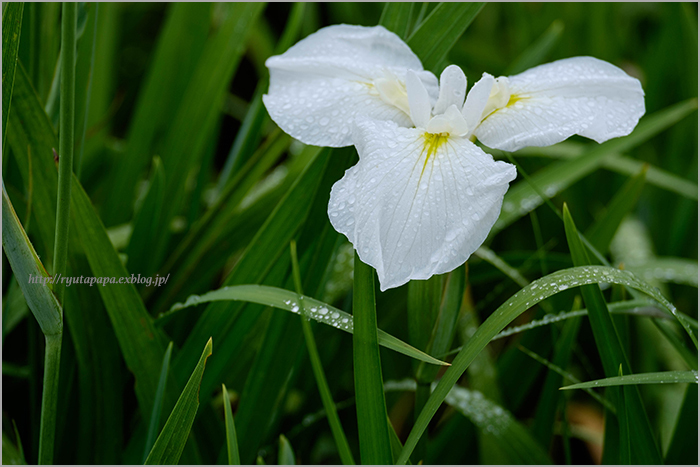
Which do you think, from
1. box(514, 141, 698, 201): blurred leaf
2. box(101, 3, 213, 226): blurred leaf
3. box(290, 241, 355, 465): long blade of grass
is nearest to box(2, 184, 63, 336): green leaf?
box(290, 241, 355, 465): long blade of grass

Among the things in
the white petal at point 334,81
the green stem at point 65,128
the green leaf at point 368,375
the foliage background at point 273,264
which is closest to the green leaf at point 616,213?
the foliage background at point 273,264

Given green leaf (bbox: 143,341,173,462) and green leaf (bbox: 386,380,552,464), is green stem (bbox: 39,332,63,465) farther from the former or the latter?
green leaf (bbox: 386,380,552,464)

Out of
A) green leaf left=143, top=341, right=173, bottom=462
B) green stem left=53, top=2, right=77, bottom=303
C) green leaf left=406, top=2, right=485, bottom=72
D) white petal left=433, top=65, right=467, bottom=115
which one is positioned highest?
green leaf left=406, top=2, right=485, bottom=72

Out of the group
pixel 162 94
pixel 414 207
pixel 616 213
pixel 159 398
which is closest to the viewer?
pixel 414 207

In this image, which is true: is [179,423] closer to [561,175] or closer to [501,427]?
[501,427]

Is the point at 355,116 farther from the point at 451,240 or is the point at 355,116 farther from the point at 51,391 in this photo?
the point at 51,391

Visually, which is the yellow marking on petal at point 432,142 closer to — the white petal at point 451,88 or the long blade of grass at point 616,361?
the white petal at point 451,88

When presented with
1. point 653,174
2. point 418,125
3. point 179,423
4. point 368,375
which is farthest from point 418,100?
point 653,174
